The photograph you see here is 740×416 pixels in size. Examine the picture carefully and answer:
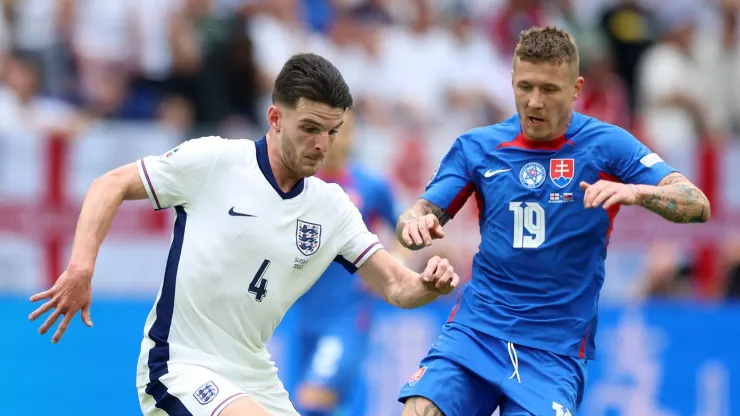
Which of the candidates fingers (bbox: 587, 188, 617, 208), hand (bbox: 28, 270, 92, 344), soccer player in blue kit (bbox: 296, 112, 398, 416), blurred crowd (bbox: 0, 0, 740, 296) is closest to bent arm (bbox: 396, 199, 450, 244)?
fingers (bbox: 587, 188, 617, 208)

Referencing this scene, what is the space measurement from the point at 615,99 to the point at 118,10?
17.7 feet

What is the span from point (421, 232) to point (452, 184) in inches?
23.4

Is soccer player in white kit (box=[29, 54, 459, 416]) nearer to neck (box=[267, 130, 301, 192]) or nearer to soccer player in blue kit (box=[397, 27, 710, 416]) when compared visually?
neck (box=[267, 130, 301, 192])

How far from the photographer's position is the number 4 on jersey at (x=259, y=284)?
18.8 ft

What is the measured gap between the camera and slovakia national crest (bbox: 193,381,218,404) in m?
5.46

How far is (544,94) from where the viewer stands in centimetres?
588

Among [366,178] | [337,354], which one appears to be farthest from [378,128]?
[337,354]

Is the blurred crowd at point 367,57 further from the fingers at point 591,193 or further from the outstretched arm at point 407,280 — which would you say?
the fingers at point 591,193

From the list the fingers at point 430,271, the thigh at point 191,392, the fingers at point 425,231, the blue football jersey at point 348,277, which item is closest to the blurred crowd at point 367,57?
the blue football jersey at point 348,277

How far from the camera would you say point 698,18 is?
47.4ft

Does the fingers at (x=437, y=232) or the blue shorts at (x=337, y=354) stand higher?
the fingers at (x=437, y=232)

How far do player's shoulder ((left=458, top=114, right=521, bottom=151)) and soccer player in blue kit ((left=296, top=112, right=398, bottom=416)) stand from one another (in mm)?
2695

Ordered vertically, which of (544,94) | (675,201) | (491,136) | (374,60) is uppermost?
(544,94)

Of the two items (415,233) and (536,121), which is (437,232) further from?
(536,121)
